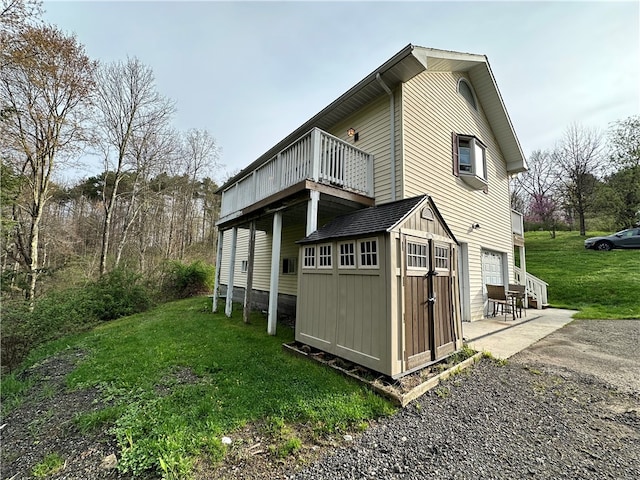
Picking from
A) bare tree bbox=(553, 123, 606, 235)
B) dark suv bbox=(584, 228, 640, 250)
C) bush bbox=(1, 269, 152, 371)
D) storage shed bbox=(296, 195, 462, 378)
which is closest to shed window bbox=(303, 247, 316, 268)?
storage shed bbox=(296, 195, 462, 378)

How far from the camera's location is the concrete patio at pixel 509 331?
5.49m

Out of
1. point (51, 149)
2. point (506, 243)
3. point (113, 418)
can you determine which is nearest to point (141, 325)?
point (113, 418)

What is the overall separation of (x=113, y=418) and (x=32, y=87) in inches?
476

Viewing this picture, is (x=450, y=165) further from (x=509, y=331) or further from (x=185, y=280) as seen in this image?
(x=185, y=280)

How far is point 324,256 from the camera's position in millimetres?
4777

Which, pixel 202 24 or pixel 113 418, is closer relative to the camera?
pixel 113 418

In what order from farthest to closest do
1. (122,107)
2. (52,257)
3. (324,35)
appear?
(122,107), (52,257), (324,35)

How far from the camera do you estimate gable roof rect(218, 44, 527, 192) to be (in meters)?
6.12

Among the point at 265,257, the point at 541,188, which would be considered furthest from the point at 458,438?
the point at 541,188

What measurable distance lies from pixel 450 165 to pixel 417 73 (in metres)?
2.96

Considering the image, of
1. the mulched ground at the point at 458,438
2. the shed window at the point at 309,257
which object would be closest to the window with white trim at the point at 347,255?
the shed window at the point at 309,257

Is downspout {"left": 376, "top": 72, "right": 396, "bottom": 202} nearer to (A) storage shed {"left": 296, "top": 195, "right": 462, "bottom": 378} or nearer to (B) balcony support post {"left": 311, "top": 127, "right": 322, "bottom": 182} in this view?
(A) storage shed {"left": 296, "top": 195, "right": 462, "bottom": 378}

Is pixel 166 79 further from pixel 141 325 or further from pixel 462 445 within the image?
pixel 462 445

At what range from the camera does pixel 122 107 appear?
45.1 ft
